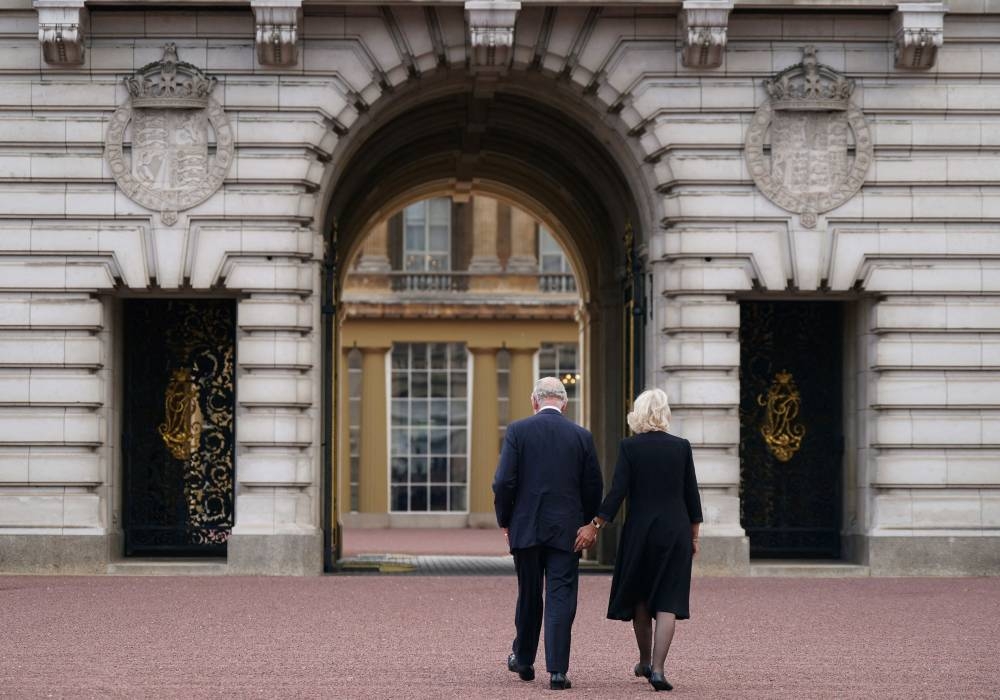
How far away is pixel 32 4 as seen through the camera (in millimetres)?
20109

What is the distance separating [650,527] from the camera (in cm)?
1160

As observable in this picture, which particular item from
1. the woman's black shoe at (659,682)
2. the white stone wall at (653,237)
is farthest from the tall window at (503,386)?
the woman's black shoe at (659,682)

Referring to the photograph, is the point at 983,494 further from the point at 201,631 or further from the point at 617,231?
the point at 201,631

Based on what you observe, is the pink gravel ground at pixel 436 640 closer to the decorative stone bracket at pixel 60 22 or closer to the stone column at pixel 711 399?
the stone column at pixel 711 399

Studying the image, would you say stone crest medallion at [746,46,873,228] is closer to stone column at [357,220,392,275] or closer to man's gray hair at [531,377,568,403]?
man's gray hair at [531,377,568,403]

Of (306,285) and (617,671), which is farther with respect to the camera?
(306,285)

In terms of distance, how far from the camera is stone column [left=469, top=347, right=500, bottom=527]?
44.9 meters

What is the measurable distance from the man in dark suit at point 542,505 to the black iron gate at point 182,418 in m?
10.3

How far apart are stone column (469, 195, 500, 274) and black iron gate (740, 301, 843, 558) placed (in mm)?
24474

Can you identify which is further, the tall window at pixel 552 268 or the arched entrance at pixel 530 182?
the tall window at pixel 552 268

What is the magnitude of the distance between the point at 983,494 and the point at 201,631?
9858 millimetres

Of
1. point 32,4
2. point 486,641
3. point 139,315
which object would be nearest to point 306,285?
point 139,315

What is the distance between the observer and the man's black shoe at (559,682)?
11.2 m

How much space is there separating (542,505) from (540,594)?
1.84 ft
